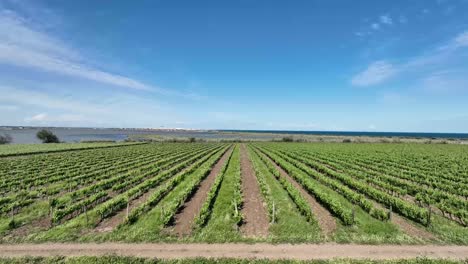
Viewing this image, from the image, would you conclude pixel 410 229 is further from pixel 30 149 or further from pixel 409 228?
pixel 30 149

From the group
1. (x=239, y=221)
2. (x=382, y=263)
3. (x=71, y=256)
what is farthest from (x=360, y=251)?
(x=71, y=256)

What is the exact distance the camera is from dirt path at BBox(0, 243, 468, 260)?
38.2 ft

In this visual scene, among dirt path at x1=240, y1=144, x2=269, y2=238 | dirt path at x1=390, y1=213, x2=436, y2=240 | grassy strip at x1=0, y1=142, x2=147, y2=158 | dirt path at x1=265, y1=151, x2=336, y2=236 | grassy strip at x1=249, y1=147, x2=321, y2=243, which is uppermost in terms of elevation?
grassy strip at x1=0, y1=142, x2=147, y2=158

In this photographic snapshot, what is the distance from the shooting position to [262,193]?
22.7 meters

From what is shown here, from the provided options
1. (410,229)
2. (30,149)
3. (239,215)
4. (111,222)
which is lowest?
(111,222)

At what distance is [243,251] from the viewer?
12.0 m

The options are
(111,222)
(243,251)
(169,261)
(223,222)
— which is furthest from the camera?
(111,222)

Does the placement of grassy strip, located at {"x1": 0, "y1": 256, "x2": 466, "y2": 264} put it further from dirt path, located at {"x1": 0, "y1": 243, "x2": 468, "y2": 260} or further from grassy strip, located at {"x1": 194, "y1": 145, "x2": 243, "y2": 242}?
grassy strip, located at {"x1": 194, "y1": 145, "x2": 243, "y2": 242}

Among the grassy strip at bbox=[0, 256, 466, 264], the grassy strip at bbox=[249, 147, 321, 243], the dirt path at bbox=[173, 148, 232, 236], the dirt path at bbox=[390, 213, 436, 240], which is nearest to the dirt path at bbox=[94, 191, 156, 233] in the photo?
the grassy strip at bbox=[0, 256, 466, 264]

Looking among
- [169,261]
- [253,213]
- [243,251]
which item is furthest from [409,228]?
[169,261]

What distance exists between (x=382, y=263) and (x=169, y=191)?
1853 cm

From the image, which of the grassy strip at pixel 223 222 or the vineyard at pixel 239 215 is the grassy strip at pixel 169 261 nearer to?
the vineyard at pixel 239 215

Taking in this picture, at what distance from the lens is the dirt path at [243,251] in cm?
1165

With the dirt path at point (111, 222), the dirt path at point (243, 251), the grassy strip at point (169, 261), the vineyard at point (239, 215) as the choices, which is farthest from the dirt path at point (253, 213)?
the dirt path at point (111, 222)
